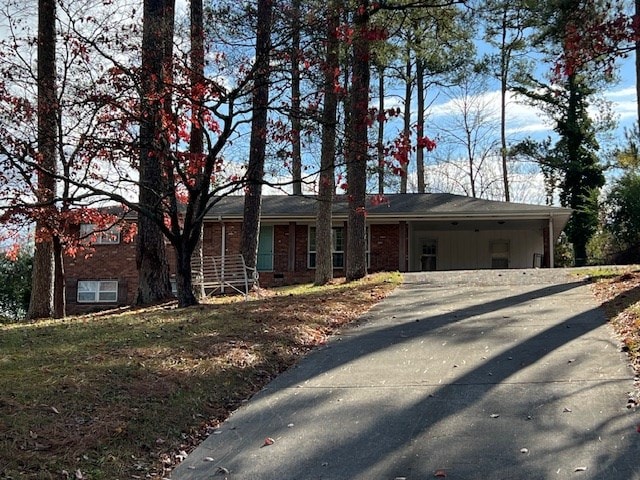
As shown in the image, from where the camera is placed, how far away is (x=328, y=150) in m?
14.3

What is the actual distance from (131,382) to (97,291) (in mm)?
17566

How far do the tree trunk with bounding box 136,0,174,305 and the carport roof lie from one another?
358 inches

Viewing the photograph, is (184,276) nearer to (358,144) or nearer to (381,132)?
(358,144)

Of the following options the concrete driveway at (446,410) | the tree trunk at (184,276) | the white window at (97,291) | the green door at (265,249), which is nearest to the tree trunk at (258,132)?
the tree trunk at (184,276)

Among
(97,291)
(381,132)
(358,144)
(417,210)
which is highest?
(381,132)

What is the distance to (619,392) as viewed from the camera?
5219 millimetres

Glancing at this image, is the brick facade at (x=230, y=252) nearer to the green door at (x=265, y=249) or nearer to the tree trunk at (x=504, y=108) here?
the green door at (x=265, y=249)

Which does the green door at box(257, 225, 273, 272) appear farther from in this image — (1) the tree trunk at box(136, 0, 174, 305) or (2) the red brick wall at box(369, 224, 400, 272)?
(1) the tree trunk at box(136, 0, 174, 305)

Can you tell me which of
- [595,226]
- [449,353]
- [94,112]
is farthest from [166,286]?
[595,226]

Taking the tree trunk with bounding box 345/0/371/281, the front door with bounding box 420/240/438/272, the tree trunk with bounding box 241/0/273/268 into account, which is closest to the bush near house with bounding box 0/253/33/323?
the tree trunk with bounding box 241/0/273/268

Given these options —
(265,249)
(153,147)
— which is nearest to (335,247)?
(265,249)

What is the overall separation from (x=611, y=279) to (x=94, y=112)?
31.2 ft

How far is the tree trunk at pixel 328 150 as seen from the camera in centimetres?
998

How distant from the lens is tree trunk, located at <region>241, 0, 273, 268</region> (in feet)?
30.5
